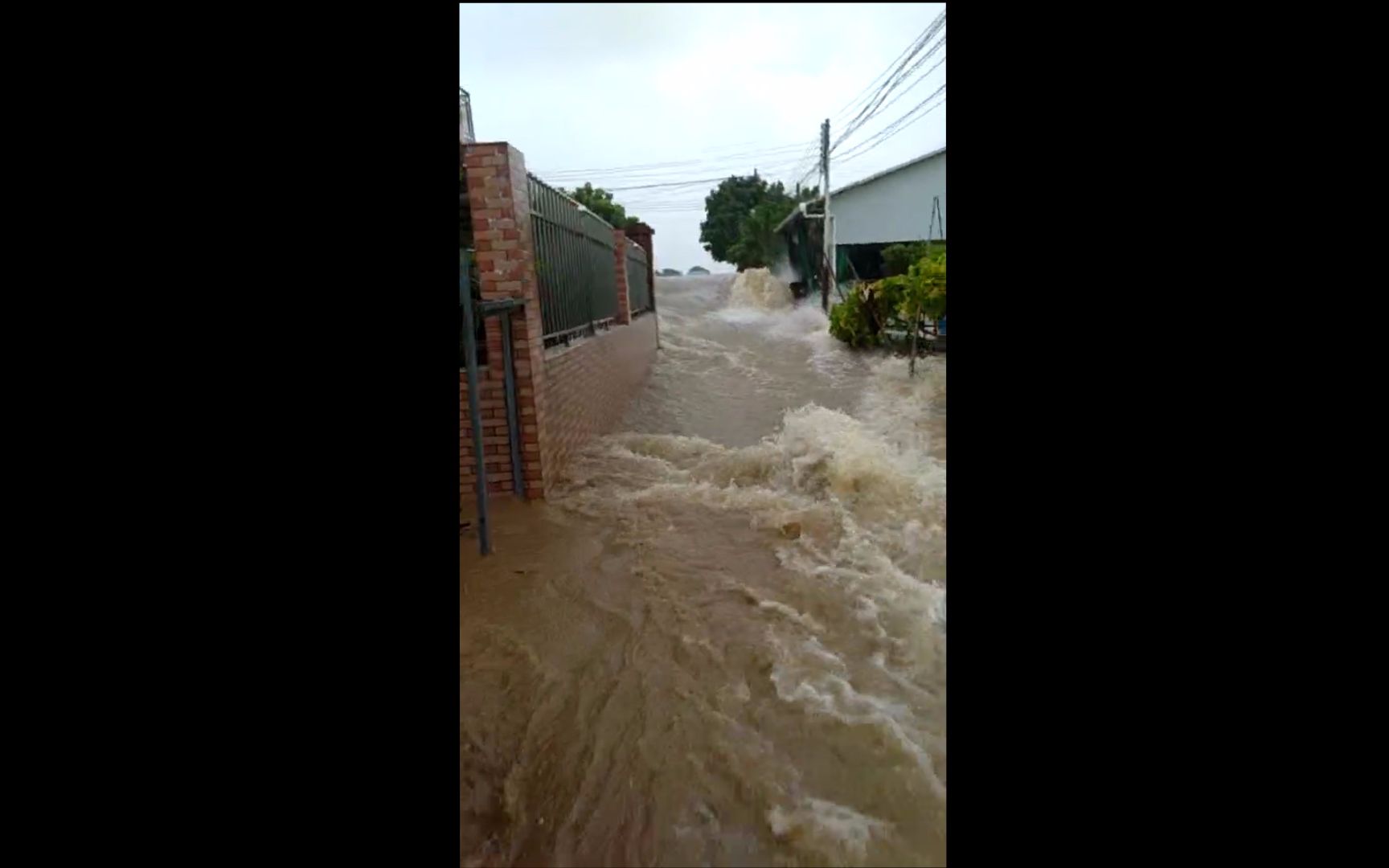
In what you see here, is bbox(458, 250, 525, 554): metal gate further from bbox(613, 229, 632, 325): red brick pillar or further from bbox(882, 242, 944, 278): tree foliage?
bbox(882, 242, 944, 278): tree foliage

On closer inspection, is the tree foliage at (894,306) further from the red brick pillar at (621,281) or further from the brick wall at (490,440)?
the brick wall at (490,440)

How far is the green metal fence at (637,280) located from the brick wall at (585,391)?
1.51m

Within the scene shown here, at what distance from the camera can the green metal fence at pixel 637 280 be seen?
9625 mm

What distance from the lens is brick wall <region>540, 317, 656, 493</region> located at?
4355 millimetres

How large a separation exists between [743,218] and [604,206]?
9494 millimetres

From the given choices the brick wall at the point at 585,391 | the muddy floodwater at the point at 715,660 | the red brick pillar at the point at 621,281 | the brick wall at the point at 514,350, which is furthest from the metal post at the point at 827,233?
the brick wall at the point at 514,350

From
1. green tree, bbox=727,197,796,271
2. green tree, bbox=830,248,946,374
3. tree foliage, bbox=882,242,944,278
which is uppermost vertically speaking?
green tree, bbox=727,197,796,271

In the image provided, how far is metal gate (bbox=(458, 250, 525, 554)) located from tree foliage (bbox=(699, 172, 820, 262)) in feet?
62.7

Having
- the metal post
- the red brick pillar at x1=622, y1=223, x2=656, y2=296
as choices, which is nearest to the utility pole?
Answer: the metal post

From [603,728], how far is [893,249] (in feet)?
35.4
